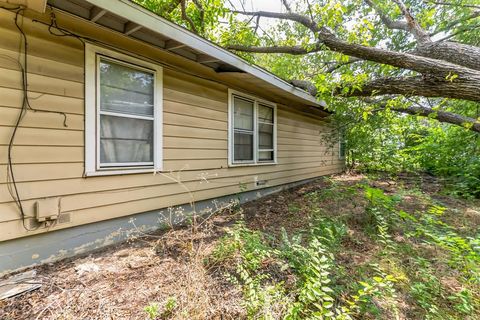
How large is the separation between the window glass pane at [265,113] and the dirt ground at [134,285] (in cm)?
341

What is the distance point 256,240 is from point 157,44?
2.95 metres

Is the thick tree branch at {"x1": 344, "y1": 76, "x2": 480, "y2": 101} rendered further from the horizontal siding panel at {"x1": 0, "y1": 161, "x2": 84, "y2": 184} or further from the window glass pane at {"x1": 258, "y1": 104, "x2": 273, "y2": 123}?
the horizontal siding panel at {"x1": 0, "y1": 161, "x2": 84, "y2": 184}

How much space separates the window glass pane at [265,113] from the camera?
231 inches

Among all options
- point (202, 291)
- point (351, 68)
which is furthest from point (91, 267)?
point (351, 68)

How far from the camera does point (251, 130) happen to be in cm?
557

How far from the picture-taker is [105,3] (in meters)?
2.45

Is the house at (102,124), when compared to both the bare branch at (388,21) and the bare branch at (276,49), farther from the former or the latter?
the bare branch at (388,21)

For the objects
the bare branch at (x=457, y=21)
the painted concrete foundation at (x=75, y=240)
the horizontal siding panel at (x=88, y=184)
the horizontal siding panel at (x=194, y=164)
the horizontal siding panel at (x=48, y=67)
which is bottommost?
the painted concrete foundation at (x=75, y=240)

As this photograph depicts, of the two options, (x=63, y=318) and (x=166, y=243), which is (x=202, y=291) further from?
(x=166, y=243)

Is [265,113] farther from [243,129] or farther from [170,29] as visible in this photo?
[170,29]

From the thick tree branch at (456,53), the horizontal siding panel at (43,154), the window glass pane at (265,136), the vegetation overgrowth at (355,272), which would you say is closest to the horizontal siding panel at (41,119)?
the horizontal siding panel at (43,154)

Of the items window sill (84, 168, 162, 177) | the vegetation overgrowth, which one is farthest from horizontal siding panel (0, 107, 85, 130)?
the vegetation overgrowth

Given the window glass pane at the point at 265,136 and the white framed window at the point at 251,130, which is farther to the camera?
the window glass pane at the point at 265,136

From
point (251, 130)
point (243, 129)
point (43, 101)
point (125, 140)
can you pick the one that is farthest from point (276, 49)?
point (43, 101)
